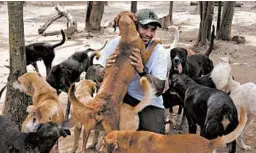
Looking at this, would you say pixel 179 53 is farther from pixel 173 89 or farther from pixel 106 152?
pixel 106 152

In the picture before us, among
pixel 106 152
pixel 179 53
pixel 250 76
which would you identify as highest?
pixel 179 53

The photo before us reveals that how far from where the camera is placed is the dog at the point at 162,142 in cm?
428

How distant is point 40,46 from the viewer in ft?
30.5

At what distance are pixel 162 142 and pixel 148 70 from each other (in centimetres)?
105

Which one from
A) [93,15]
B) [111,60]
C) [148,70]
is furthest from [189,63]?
[93,15]

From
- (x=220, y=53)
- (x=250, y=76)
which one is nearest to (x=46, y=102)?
(x=250, y=76)

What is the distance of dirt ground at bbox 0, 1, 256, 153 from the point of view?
10672mm

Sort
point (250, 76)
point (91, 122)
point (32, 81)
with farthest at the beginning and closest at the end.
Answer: point (250, 76) < point (32, 81) < point (91, 122)

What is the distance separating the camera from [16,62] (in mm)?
6383

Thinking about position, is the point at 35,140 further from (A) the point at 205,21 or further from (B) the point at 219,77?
(A) the point at 205,21

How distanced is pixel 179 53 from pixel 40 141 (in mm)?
3136

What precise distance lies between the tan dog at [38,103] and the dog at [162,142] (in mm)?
1069

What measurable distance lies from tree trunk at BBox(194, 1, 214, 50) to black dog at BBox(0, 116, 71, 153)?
9105 millimetres

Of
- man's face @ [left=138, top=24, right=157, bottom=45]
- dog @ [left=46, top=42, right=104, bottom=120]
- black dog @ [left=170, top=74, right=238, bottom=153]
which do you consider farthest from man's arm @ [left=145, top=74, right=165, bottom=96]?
dog @ [left=46, top=42, right=104, bottom=120]
